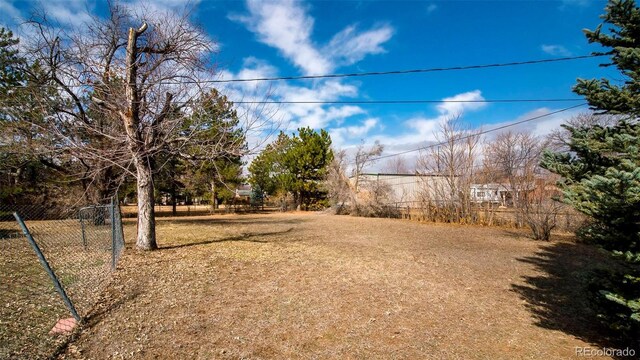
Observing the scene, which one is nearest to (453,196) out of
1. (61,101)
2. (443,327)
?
(443,327)

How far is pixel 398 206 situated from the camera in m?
20.3

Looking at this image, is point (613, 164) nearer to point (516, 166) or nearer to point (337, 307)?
point (337, 307)

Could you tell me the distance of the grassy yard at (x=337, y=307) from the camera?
3.22 metres

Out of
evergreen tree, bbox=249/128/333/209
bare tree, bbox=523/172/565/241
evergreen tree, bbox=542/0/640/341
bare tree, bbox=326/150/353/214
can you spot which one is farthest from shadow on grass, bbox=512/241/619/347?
evergreen tree, bbox=249/128/333/209

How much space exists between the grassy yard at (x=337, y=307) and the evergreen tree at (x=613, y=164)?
2.82 ft

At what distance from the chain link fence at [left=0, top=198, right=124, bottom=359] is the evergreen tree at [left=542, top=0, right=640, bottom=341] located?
5509mm

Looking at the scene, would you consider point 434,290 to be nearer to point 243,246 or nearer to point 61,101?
point 243,246

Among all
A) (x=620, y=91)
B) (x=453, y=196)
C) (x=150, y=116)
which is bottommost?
(x=453, y=196)

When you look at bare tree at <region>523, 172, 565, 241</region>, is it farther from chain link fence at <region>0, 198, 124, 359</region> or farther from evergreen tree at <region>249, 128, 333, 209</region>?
evergreen tree at <region>249, 128, 333, 209</region>

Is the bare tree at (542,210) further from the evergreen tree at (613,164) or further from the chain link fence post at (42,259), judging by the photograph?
the chain link fence post at (42,259)

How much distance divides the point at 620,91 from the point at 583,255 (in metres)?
7.69

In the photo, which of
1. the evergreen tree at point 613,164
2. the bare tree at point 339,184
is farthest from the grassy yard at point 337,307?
the bare tree at point 339,184

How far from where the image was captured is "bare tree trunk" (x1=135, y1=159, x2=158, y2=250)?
752 centimetres

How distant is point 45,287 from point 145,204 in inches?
116
